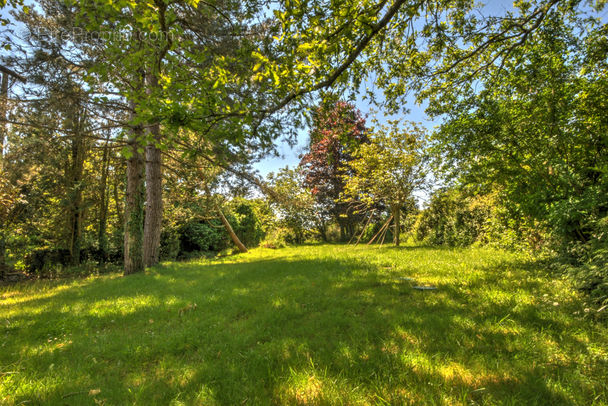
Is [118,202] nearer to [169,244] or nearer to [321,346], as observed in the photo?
[169,244]

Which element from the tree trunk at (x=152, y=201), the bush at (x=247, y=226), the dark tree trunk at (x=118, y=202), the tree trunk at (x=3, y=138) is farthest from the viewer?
the bush at (x=247, y=226)

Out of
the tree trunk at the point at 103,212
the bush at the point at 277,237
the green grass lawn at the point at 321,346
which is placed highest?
the tree trunk at the point at 103,212

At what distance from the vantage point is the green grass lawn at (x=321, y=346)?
2.14 meters

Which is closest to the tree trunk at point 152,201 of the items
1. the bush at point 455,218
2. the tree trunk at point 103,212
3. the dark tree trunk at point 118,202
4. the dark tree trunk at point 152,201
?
the dark tree trunk at point 152,201

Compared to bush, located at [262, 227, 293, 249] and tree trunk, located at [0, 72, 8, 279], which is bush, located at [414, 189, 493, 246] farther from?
tree trunk, located at [0, 72, 8, 279]

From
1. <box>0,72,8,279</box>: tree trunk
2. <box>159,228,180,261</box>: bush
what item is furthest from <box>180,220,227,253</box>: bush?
<box>0,72,8,279</box>: tree trunk

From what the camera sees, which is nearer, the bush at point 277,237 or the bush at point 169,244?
the bush at point 169,244

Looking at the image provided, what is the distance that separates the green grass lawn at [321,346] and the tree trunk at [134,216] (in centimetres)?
376

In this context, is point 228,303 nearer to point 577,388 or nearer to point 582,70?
point 577,388

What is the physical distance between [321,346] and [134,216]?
923cm

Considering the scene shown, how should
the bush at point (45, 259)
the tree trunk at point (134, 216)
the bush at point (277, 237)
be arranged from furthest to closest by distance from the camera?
the bush at point (277, 237)
the bush at point (45, 259)
the tree trunk at point (134, 216)

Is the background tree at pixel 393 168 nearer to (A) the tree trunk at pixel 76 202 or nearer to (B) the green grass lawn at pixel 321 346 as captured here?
(B) the green grass lawn at pixel 321 346

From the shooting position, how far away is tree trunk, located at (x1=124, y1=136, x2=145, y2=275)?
9.12 m

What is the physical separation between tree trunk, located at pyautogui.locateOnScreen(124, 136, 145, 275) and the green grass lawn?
3759 mm
